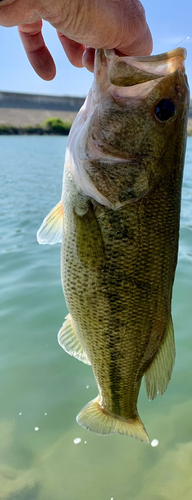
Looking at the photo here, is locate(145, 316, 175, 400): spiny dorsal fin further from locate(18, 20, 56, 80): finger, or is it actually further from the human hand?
locate(18, 20, 56, 80): finger

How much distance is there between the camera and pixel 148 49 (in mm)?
2031

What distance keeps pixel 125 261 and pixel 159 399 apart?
2.62 meters

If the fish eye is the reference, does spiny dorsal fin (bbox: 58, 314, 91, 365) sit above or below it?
below

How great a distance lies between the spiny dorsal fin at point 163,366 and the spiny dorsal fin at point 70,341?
1.36 feet

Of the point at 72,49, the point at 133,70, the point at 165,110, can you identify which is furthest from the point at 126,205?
the point at 72,49

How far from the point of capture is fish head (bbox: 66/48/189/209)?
6.47ft

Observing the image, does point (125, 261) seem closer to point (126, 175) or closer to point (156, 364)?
point (126, 175)

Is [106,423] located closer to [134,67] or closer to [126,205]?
[126,205]

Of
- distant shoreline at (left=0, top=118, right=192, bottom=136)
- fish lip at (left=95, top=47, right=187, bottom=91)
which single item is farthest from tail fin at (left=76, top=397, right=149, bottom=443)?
distant shoreline at (left=0, top=118, right=192, bottom=136)

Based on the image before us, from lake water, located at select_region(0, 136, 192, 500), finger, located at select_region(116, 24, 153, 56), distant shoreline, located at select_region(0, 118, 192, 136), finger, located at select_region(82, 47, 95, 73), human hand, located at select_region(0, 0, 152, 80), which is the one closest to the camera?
human hand, located at select_region(0, 0, 152, 80)

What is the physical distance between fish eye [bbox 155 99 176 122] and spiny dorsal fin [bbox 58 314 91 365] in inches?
50.2

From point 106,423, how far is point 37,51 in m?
2.49

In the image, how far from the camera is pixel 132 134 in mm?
2002

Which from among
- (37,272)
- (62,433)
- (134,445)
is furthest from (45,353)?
(37,272)
